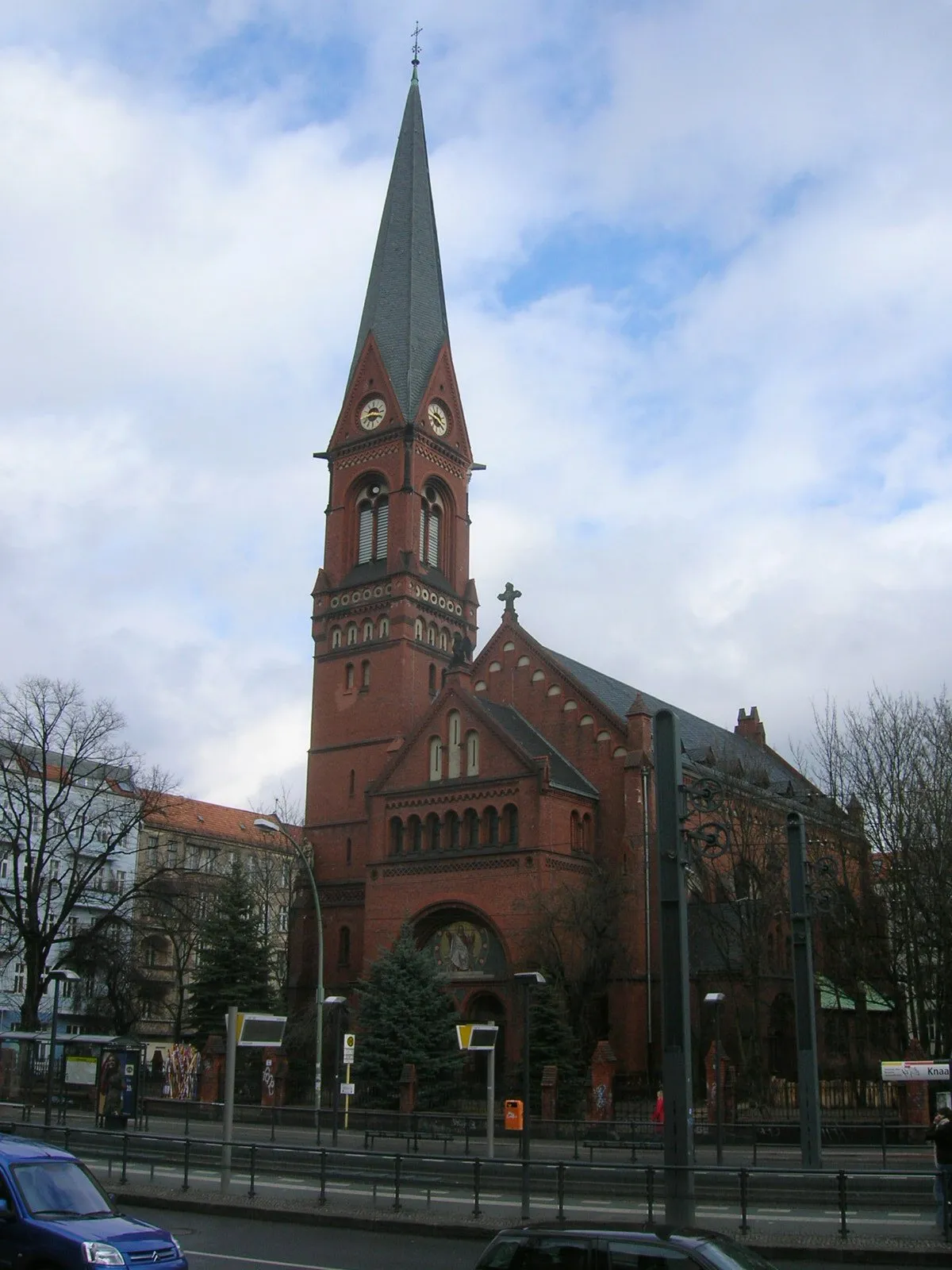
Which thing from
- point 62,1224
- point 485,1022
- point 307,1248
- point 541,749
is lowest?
point 307,1248

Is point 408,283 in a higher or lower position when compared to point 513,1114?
higher

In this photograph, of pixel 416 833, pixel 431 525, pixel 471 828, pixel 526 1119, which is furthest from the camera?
pixel 431 525

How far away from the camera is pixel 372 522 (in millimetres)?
60781

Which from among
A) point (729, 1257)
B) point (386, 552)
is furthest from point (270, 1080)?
point (729, 1257)

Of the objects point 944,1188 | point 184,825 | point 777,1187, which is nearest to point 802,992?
point 777,1187

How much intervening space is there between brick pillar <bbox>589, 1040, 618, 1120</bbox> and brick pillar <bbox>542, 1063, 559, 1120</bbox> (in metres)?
1.33

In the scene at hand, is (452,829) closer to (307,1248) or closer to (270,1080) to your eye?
(270,1080)

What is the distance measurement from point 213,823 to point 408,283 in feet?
151

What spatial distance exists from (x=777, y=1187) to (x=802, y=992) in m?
5.64

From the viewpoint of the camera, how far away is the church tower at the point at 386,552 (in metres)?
56.3

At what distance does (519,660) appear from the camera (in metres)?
54.7

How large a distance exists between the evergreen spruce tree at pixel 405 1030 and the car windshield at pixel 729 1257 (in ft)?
109

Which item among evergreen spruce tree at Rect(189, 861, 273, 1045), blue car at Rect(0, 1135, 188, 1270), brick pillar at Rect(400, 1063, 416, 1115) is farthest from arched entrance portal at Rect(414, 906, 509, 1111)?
blue car at Rect(0, 1135, 188, 1270)

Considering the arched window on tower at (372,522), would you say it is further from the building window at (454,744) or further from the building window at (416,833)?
the building window at (416,833)
